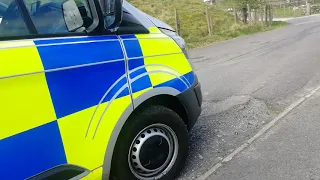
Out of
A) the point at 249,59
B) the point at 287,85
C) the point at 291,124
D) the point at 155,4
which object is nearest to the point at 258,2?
the point at 155,4

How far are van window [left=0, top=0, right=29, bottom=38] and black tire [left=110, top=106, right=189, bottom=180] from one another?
3.47 feet

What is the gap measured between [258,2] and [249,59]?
54.3 feet

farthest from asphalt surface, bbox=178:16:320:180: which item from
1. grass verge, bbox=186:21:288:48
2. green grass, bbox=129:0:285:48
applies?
green grass, bbox=129:0:285:48

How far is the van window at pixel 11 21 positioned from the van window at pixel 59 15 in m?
0.09

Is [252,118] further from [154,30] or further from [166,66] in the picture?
[154,30]

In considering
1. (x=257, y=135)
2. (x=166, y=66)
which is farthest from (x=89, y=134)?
(x=257, y=135)

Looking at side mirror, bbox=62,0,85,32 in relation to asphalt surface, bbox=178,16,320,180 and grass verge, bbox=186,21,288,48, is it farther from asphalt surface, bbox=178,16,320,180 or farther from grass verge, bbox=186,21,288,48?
grass verge, bbox=186,21,288,48

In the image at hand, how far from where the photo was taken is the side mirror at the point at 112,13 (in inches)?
91.9

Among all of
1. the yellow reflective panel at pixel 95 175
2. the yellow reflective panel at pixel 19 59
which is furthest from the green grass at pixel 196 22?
the yellow reflective panel at pixel 19 59

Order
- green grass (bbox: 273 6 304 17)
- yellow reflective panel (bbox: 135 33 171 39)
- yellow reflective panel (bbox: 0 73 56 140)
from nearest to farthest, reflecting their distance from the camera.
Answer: yellow reflective panel (bbox: 0 73 56 140) → yellow reflective panel (bbox: 135 33 171 39) → green grass (bbox: 273 6 304 17)

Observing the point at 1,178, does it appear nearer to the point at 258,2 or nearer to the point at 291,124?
the point at 291,124

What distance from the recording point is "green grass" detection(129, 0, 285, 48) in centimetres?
1689

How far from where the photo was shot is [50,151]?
78.0 inches

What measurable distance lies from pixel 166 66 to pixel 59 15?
1.02 metres
